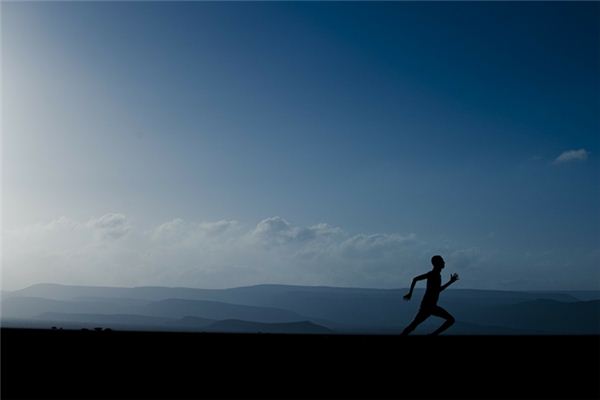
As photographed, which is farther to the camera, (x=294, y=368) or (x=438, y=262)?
(x=438, y=262)

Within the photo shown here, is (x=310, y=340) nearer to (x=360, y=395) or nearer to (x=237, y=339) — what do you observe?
(x=237, y=339)

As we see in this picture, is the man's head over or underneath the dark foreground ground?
over

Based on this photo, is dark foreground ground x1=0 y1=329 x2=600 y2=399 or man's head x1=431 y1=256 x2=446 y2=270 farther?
man's head x1=431 y1=256 x2=446 y2=270

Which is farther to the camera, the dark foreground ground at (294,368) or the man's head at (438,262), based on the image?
the man's head at (438,262)

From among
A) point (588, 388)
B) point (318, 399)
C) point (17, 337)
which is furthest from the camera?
point (17, 337)

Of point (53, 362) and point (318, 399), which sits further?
point (53, 362)

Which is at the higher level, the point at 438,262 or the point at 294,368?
the point at 438,262

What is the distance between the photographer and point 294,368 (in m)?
8.36

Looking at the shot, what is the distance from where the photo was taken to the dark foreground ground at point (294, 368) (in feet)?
22.8

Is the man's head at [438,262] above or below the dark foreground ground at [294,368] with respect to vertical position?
above

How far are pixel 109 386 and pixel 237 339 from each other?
16.0 feet

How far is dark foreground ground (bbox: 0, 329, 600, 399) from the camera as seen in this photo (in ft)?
22.8

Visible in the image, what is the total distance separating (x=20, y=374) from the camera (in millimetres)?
7508

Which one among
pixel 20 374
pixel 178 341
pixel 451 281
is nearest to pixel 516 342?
pixel 451 281
